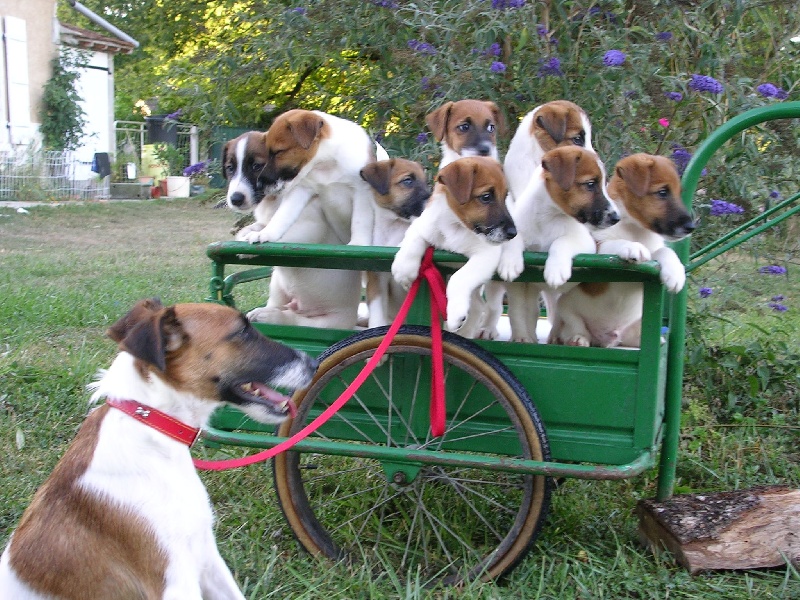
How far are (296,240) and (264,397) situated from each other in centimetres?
110

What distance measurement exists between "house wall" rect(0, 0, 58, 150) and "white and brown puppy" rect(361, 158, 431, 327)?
52.0 ft

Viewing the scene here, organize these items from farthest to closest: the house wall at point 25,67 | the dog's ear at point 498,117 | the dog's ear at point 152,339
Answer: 1. the house wall at point 25,67
2. the dog's ear at point 498,117
3. the dog's ear at point 152,339

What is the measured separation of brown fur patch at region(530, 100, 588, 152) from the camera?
3.56 meters

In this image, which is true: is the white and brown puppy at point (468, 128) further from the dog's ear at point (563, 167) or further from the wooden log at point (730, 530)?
the wooden log at point (730, 530)

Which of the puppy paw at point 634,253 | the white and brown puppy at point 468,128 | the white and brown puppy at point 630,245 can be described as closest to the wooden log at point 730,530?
the white and brown puppy at point 630,245

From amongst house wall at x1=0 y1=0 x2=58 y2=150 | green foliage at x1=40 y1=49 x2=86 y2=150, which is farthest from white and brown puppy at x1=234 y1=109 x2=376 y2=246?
green foliage at x1=40 y1=49 x2=86 y2=150

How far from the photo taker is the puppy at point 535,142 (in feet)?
11.7

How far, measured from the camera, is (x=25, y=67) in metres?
18.0

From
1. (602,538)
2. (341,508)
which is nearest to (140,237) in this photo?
(341,508)

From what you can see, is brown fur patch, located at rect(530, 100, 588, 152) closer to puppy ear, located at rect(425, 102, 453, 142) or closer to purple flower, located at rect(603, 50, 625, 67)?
purple flower, located at rect(603, 50, 625, 67)

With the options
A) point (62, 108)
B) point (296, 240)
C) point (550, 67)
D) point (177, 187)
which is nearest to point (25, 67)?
point (62, 108)

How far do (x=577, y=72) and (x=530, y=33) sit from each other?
14.1 inches

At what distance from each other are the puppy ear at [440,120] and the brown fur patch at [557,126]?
0.43 m

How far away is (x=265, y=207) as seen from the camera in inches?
158
